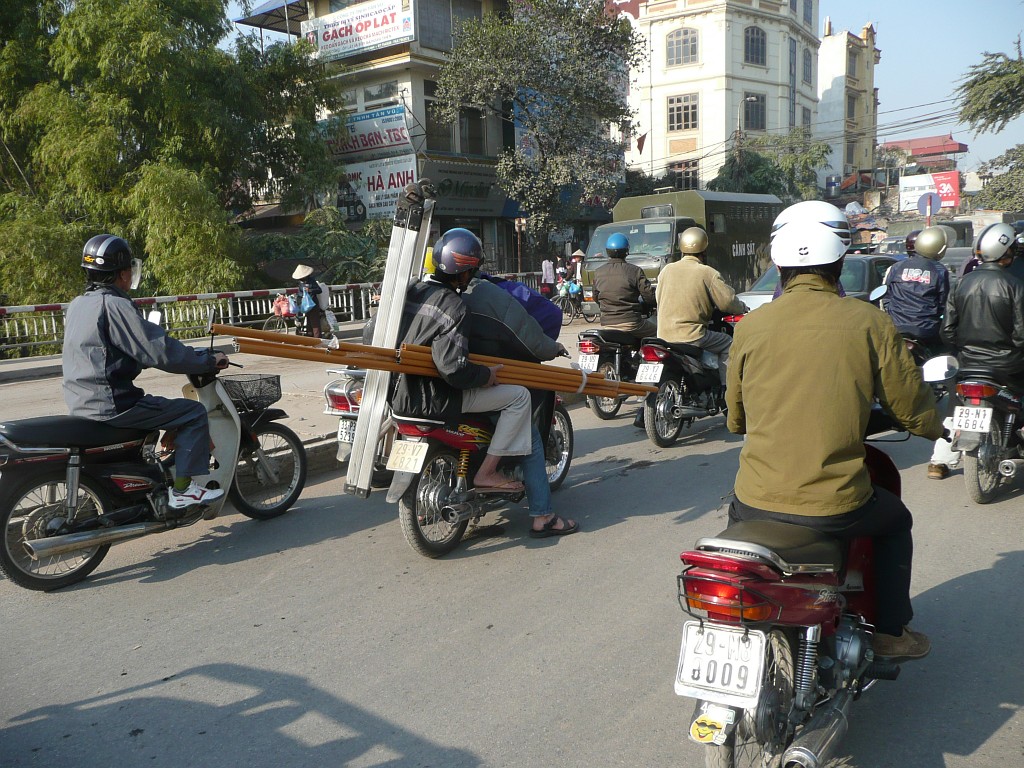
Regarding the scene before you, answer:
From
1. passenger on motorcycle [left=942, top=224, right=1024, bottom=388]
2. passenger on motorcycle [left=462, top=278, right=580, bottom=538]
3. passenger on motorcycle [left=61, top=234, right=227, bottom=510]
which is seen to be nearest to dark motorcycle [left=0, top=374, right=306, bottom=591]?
passenger on motorcycle [left=61, top=234, right=227, bottom=510]

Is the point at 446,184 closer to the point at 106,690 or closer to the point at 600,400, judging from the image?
the point at 600,400

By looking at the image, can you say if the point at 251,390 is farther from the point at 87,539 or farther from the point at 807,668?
the point at 807,668

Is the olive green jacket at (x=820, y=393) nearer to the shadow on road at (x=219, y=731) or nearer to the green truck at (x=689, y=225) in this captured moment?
the shadow on road at (x=219, y=731)

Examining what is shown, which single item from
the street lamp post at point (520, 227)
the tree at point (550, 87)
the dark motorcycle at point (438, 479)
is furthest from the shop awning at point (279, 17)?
the dark motorcycle at point (438, 479)

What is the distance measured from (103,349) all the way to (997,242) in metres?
5.34

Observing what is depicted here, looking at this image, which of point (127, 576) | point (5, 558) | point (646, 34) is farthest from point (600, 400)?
point (646, 34)

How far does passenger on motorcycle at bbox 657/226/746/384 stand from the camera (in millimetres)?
7004

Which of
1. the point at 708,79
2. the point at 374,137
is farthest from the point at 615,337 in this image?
the point at 708,79

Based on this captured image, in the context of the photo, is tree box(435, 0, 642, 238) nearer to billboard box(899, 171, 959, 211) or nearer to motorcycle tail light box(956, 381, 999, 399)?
billboard box(899, 171, 959, 211)

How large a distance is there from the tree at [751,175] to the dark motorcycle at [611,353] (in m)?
34.1

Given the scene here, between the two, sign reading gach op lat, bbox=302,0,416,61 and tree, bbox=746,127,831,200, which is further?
tree, bbox=746,127,831,200

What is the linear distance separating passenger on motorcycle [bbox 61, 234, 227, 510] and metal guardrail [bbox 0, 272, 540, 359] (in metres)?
7.53

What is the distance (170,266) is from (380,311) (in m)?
16.6

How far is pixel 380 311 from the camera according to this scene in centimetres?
454
